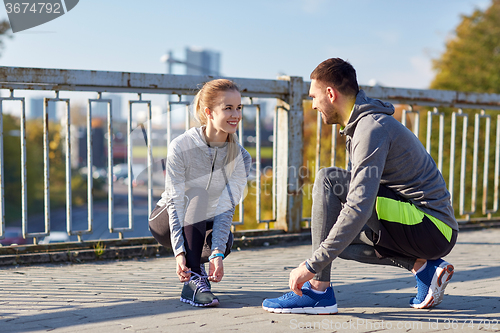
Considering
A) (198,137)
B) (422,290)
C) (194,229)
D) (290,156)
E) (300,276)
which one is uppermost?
(198,137)

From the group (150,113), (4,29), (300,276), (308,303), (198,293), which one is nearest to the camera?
(300,276)

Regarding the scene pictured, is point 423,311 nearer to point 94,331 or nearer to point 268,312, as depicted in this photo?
point 268,312

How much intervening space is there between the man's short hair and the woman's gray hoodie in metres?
0.76

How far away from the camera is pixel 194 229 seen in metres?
2.61

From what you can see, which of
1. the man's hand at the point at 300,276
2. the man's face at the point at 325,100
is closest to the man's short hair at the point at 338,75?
the man's face at the point at 325,100

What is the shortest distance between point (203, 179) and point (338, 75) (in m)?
0.99

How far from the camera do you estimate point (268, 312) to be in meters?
2.48

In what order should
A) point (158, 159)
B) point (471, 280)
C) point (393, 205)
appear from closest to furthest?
point (393, 205)
point (471, 280)
point (158, 159)

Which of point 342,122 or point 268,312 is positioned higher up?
point 342,122

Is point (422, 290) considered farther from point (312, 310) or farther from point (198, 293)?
point (198, 293)

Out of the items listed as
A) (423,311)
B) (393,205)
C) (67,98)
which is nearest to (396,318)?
(423,311)

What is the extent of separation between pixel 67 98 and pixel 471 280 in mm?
3128

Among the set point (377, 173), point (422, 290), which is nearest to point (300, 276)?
point (377, 173)

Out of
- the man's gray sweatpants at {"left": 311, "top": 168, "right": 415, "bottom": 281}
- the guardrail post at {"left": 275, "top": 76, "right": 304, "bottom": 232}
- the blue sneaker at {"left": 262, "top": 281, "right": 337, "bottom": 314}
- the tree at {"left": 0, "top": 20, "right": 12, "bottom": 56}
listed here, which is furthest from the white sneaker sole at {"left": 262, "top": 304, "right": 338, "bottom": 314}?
→ the tree at {"left": 0, "top": 20, "right": 12, "bottom": 56}
